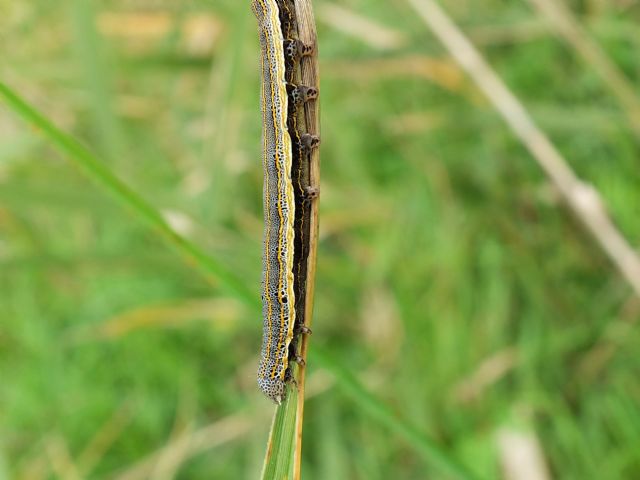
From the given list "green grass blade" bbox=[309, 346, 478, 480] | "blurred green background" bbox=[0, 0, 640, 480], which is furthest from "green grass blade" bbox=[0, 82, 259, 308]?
"blurred green background" bbox=[0, 0, 640, 480]

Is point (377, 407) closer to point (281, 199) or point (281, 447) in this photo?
point (281, 447)

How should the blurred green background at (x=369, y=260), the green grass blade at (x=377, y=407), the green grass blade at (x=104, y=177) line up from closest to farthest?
the green grass blade at (x=104, y=177) < the green grass blade at (x=377, y=407) < the blurred green background at (x=369, y=260)

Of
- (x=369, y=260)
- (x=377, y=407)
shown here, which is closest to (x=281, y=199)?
(x=377, y=407)

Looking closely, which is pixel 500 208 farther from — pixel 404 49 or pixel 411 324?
pixel 404 49

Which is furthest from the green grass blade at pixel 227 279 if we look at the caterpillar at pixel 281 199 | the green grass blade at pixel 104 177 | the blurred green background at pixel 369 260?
the blurred green background at pixel 369 260

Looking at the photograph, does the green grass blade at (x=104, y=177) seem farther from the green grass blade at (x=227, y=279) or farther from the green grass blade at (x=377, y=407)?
the green grass blade at (x=377, y=407)

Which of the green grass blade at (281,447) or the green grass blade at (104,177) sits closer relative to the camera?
the green grass blade at (104,177)

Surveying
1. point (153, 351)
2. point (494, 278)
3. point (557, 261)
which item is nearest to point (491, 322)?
point (494, 278)
